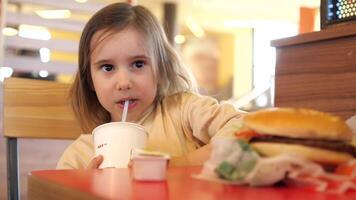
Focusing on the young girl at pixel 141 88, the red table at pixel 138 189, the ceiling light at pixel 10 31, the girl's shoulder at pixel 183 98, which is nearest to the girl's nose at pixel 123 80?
the young girl at pixel 141 88

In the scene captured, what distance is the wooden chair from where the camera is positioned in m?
1.18

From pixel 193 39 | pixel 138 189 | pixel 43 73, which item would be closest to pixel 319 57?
pixel 138 189

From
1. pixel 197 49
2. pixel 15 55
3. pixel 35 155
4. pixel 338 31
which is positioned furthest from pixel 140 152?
pixel 197 49

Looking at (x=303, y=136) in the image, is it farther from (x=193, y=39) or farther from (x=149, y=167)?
(x=193, y=39)

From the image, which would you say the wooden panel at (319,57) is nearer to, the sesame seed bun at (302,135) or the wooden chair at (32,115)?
the sesame seed bun at (302,135)

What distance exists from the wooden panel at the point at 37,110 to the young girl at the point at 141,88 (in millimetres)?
55

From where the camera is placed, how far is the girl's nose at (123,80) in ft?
3.44

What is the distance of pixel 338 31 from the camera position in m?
0.90

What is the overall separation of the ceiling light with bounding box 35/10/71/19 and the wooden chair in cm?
197

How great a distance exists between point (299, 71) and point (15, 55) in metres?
2.17

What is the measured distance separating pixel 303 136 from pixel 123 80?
0.63m

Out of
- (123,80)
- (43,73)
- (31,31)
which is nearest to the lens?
(123,80)

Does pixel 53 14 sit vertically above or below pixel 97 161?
above

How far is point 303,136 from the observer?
475 millimetres
